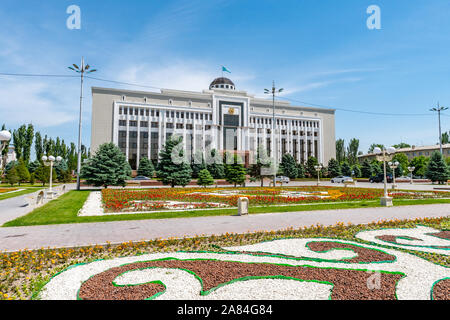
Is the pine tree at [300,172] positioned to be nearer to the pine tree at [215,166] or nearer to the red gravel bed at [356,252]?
the pine tree at [215,166]

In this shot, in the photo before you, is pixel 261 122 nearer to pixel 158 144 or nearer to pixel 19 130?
pixel 158 144

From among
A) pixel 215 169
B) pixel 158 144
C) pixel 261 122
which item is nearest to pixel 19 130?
pixel 158 144

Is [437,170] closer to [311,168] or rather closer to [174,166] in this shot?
[311,168]

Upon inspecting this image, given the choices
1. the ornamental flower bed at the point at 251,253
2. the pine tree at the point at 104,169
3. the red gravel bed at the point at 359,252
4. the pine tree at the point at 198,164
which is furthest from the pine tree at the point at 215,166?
the red gravel bed at the point at 359,252

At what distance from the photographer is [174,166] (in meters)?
27.9

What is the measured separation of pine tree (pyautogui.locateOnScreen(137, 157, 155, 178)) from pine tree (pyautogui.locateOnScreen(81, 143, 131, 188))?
934 inches

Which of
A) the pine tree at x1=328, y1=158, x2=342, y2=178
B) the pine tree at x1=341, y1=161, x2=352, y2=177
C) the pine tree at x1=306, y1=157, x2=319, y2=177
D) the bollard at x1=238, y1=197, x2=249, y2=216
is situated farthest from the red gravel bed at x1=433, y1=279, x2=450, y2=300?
the pine tree at x1=341, y1=161, x2=352, y2=177

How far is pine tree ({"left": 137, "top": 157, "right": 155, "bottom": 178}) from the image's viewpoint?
164 ft

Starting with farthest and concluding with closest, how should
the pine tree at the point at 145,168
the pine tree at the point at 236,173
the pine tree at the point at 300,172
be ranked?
the pine tree at the point at 300,172
the pine tree at the point at 145,168
the pine tree at the point at 236,173

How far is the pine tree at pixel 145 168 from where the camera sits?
49906 millimetres

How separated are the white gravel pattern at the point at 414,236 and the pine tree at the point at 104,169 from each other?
23.8 meters

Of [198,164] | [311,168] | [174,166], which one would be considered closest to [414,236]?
[174,166]

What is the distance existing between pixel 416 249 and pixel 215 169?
136 ft

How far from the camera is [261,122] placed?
209 feet
